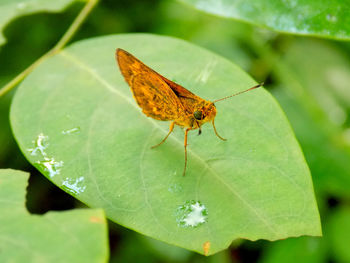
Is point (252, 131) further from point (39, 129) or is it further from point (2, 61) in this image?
point (2, 61)

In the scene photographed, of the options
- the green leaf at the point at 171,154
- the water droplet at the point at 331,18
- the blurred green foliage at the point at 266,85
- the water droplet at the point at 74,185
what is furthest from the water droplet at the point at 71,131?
the blurred green foliage at the point at 266,85

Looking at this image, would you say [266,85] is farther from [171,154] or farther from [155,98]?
[171,154]

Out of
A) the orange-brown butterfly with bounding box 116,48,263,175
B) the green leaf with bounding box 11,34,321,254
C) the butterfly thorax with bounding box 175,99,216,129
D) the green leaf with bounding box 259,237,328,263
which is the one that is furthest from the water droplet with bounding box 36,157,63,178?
the green leaf with bounding box 259,237,328,263

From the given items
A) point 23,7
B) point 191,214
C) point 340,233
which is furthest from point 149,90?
point 340,233

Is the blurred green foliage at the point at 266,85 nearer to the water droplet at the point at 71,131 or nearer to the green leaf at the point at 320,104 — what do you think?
the green leaf at the point at 320,104

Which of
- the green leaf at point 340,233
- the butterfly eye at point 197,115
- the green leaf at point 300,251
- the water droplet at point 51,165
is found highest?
the butterfly eye at point 197,115
